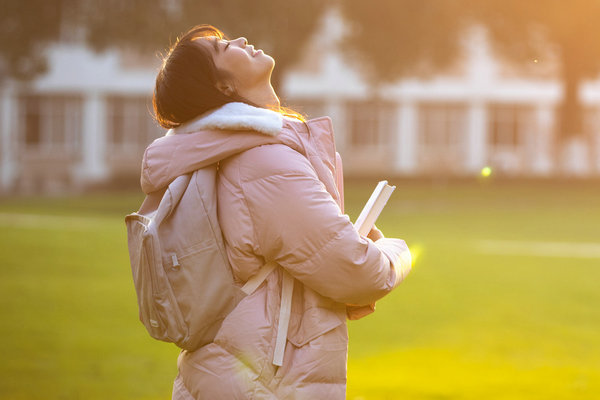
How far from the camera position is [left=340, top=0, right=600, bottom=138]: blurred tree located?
25875 mm

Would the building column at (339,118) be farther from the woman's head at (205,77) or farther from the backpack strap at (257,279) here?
the backpack strap at (257,279)

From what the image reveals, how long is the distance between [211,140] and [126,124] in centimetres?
4832

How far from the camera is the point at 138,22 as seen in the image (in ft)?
76.0

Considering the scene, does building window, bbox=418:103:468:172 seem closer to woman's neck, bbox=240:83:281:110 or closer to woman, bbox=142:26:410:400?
woman's neck, bbox=240:83:281:110

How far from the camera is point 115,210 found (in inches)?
1014

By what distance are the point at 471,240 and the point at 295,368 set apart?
15475mm

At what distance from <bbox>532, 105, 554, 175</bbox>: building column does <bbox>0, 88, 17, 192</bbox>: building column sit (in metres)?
29.3

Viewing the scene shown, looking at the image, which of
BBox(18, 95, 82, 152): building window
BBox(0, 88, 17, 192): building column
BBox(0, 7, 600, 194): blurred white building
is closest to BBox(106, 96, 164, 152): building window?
BBox(0, 7, 600, 194): blurred white building

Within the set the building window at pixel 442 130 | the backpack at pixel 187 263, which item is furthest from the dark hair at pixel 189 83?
the building window at pixel 442 130

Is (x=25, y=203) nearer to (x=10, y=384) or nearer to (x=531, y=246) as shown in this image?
(x=531, y=246)

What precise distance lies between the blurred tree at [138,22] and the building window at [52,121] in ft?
80.7

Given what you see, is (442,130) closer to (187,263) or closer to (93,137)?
(93,137)

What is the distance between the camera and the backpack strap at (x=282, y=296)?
2.48 m

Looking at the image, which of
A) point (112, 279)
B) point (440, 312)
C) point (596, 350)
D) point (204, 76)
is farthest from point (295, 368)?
point (112, 279)
